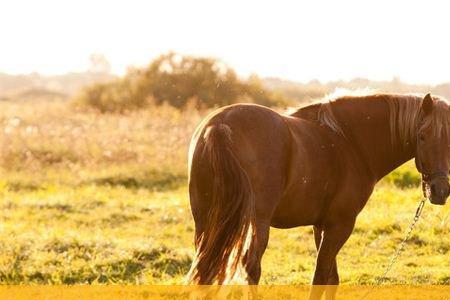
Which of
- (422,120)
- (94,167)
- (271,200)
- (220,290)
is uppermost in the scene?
(422,120)

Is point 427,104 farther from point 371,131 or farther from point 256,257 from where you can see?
point 256,257

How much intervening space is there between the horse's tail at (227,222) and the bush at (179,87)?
82.8 ft

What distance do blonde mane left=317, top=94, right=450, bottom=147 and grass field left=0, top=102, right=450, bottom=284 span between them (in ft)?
7.88

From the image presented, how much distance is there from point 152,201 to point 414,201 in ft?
14.2

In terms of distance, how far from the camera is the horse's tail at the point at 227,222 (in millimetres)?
5160

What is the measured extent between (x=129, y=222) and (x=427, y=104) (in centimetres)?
714

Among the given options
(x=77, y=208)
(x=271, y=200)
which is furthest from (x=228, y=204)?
(x=77, y=208)

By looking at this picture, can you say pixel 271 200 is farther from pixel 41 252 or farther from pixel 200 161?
pixel 41 252

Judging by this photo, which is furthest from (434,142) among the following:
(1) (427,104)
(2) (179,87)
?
(2) (179,87)

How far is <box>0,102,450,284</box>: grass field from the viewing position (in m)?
9.03

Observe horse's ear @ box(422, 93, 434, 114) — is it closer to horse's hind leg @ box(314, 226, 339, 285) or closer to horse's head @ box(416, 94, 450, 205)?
horse's head @ box(416, 94, 450, 205)

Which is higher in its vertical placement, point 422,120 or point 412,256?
point 422,120

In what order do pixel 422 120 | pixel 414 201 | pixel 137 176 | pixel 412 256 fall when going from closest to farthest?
1. pixel 422 120
2. pixel 412 256
3. pixel 414 201
4. pixel 137 176

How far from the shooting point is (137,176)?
1692 cm
